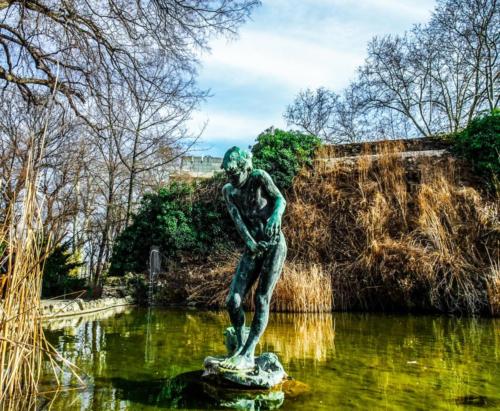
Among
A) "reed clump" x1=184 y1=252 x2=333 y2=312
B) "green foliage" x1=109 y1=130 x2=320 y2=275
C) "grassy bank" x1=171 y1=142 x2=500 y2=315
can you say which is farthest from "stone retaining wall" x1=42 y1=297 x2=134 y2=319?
"green foliage" x1=109 y1=130 x2=320 y2=275

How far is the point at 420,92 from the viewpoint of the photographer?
22391 millimetres

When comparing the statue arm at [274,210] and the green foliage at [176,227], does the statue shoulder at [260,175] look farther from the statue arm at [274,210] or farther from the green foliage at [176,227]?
the green foliage at [176,227]

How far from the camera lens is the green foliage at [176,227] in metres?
13.2

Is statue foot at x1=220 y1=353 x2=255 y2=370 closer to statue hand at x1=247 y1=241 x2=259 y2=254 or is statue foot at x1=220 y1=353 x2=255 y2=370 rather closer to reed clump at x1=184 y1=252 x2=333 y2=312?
statue hand at x1=247 y1=241 x2=259 y2=254

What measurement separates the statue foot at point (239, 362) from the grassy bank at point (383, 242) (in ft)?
19.1

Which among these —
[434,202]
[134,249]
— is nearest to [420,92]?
[434,202]

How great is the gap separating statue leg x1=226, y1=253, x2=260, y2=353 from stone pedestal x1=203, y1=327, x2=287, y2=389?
22cm

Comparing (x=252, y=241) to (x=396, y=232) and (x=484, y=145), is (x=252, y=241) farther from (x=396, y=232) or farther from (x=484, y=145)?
(x=484, y=145)

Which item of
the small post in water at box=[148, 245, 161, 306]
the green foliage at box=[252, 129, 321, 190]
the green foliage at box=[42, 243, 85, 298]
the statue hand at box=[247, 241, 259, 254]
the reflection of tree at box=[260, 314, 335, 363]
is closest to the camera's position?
the statue hand at box=[247, 241, 259, 254]

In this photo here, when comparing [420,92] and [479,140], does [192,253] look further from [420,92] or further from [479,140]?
[420,92]

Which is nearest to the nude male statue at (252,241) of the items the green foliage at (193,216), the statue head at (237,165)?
the statue head at (237,165)

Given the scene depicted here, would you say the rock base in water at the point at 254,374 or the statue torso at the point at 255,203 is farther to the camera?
the statue torso at the point at 255,203

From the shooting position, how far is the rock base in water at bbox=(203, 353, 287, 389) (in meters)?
3.43

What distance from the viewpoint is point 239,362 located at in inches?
141
